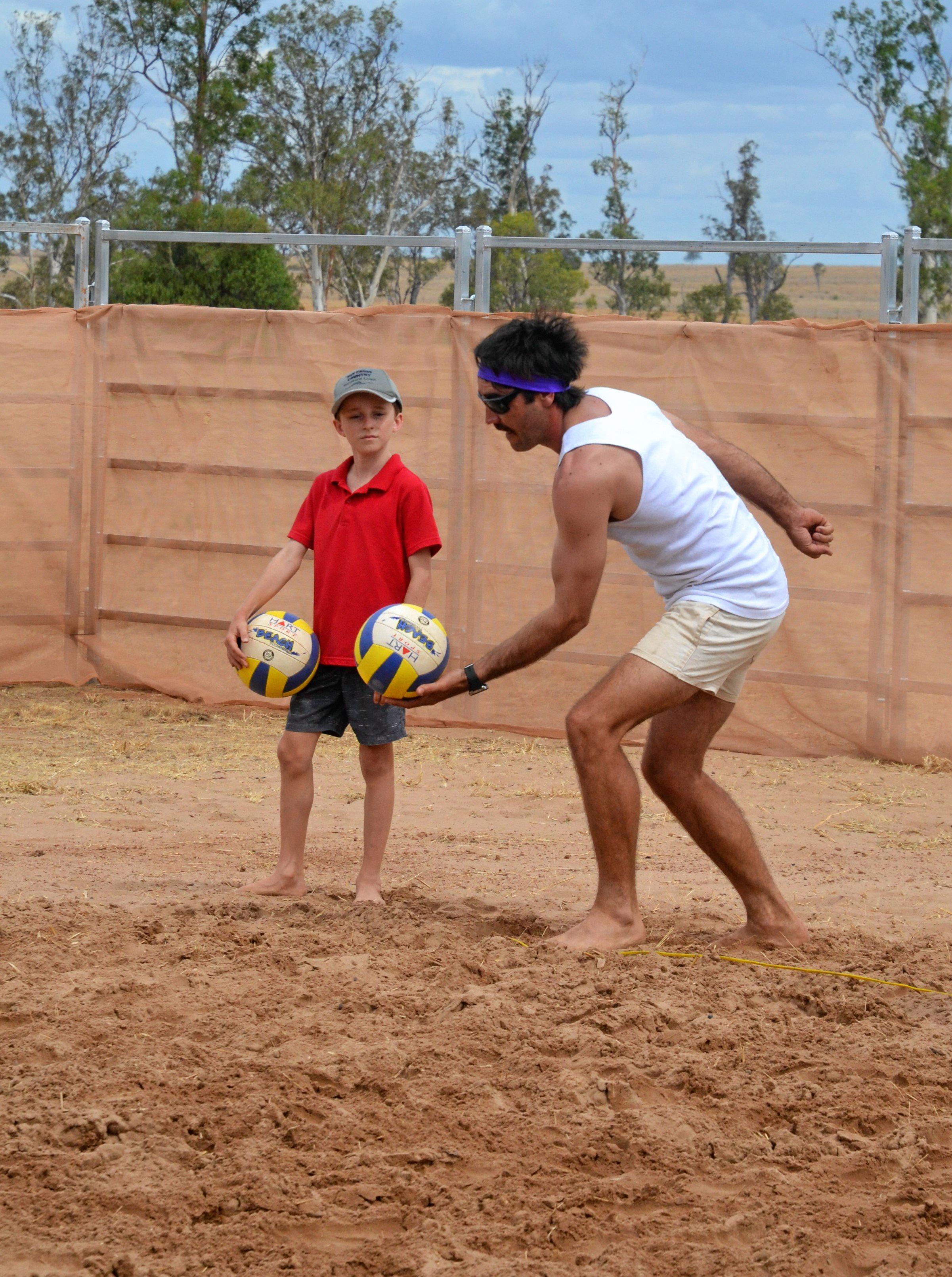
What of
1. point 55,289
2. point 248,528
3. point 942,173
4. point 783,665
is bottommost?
point 783,665

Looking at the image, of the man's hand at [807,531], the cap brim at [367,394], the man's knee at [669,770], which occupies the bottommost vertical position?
the man's knee at [669,770]

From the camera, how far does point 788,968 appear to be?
4234 millimetres

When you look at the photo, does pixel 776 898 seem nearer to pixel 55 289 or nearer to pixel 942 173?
pixel 942 173

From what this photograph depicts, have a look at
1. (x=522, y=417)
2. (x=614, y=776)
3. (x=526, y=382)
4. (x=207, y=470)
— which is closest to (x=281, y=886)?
(x=614, y=776)

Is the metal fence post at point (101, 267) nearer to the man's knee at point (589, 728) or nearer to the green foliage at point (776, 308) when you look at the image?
the man's knee at point (589, 728)

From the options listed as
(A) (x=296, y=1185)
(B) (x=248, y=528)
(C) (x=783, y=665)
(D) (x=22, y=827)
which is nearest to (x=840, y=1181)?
(A) (x=296, y=1185)

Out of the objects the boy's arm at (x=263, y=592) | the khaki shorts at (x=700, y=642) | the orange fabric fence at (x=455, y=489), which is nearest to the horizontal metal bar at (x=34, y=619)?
the orange fabric fence at (x=455, y=489)

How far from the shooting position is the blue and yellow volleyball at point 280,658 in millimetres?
4824

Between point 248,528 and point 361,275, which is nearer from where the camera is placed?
point 248,528

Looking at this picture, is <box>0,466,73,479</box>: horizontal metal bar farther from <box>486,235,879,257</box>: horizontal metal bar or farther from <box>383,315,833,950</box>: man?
<box>383,315,833,950</box>: man

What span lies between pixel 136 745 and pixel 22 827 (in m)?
1.90

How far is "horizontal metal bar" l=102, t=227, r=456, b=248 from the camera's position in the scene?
8.26 meters

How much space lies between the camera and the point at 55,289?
119 feet

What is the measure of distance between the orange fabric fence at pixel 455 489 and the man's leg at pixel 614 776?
3842 millimetres
